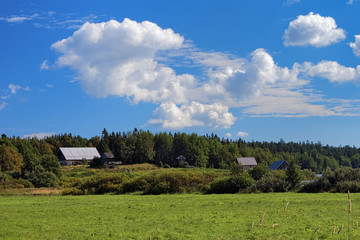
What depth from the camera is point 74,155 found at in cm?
12069

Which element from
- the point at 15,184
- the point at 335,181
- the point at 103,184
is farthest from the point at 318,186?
the point at 15,184

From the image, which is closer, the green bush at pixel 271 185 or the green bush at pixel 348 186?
the green bush at pixel 348 186

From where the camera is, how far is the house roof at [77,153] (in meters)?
120

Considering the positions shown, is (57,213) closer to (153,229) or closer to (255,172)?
(153,229)

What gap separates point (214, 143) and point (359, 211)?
112 meters

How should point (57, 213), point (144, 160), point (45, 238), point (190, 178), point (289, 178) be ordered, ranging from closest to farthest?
point (45, 238)
point (57, 213)
point (289, 178)
point (190, 178)
point (144, 160)

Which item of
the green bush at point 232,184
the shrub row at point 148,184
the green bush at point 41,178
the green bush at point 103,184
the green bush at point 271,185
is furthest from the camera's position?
the green bush at point 41,178

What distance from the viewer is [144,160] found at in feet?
409

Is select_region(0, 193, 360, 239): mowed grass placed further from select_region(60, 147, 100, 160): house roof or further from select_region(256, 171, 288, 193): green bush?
select_region(60, 147, 100, 160): house roof

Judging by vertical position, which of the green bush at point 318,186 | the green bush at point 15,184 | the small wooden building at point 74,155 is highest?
the small wooden building at point 74,155

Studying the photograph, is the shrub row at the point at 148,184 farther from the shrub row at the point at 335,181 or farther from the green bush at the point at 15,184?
the shrub row at the point at 335,181

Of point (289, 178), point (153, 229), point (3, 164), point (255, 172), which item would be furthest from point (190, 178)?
point (3, 164)

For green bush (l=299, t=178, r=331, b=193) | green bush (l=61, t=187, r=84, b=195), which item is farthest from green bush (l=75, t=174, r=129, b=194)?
green bush (l=299, t=178, r=331, b=193)

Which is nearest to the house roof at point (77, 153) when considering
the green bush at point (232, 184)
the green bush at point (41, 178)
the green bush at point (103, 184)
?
the green bush at point (41, 178)
